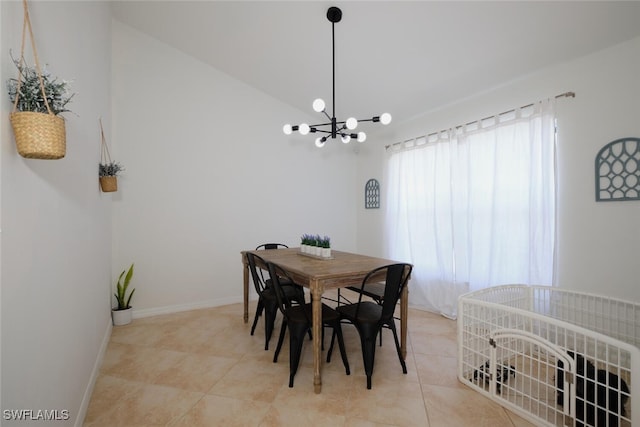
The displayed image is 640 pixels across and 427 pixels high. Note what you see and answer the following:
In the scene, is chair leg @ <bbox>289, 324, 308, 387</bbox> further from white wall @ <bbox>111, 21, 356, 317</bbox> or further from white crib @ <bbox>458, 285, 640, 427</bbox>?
white wall @ <bbox>111, 21, 356, 317</bbox>

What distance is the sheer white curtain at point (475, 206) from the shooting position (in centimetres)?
247

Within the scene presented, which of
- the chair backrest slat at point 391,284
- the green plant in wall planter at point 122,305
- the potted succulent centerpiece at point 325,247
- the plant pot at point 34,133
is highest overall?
the plant pot at point 34,133

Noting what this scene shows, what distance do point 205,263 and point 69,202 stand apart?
2.24m

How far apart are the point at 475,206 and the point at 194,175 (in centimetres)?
337

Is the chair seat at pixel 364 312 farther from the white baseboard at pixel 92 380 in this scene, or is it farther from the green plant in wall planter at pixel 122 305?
the green plant in wall planter at pixel 122 305

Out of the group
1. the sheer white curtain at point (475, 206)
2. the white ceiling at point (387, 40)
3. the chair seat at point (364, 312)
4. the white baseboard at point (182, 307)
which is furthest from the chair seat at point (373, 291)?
the white ceiling at point (387, 40)

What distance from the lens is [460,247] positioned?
3.16 m

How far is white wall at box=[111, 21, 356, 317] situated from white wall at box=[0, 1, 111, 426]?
907mm

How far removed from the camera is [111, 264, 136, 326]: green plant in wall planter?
304 cm

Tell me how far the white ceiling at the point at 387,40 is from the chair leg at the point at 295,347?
264cm

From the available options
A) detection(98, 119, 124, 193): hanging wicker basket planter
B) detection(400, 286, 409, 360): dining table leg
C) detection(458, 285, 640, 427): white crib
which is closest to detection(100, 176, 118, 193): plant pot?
detection(98, 119, 124, 193): hanging wicker basket planter

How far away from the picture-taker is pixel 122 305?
3107mm

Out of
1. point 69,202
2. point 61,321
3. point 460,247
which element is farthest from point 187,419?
point 460,247

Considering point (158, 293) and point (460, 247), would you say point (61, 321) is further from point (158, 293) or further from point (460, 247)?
point (460, 247)
